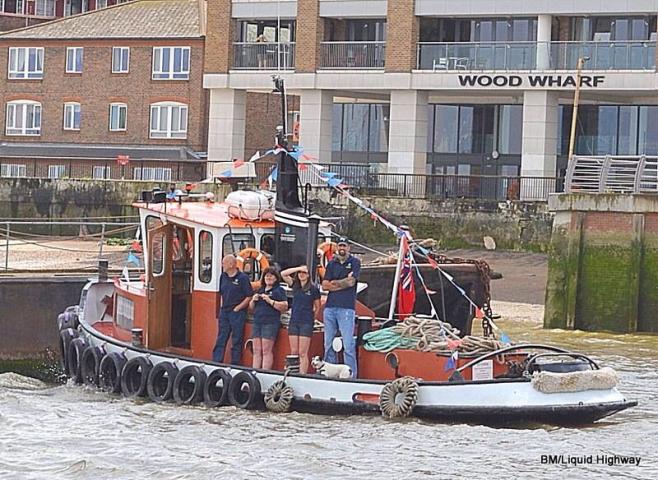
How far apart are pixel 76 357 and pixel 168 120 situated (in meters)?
37.4

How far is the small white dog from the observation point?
54.2 feet

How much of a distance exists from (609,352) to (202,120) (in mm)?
33054

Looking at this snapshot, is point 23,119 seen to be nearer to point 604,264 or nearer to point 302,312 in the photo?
point 604,264

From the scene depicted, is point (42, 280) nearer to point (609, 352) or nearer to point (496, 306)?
point (609, 352)

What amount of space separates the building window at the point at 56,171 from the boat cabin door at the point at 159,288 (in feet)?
127

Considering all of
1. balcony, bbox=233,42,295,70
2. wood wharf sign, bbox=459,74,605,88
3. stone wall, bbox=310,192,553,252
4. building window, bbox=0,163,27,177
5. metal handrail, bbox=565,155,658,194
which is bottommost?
stone wall, bbox=310,192,553,252

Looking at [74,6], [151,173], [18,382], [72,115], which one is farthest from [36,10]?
[18,382]

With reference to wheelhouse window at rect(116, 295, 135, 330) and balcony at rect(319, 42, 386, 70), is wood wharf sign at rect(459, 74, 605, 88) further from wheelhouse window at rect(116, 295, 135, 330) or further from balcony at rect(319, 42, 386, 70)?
wheelhouse window at rect(116, 295, 135, 330)

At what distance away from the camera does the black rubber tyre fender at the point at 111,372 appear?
59.9ft

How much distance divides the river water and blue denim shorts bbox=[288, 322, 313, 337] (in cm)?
95

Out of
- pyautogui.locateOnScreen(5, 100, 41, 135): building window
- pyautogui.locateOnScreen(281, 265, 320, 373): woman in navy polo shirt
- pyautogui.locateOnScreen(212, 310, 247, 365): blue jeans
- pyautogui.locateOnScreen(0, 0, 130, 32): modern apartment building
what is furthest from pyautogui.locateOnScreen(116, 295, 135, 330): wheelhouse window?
pyautogui.locateOnScreen(0, 0, 130, 32): modern apartment building

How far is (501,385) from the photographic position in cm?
1575

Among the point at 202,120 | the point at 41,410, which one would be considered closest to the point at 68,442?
the point at 41,410

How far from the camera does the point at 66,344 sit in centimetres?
1981
